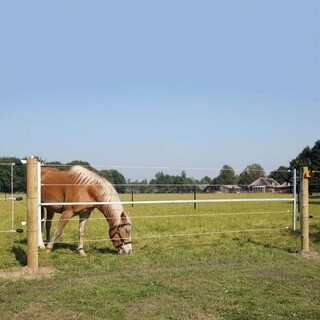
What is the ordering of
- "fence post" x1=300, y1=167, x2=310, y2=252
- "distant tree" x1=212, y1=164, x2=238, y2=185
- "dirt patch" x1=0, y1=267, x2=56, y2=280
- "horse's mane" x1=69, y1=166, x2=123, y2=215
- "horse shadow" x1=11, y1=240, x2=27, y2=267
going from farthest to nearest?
"distant tree" x1=212, y1=164, x2=238, y2=185 < "fence post" x1=300, y1=167, x2=310, y2=252 < "horse's mane" x1=69, y1=166, x2=123, y2=215 < "horse shadow" x1=11, y1=240, x2=27, y2=267 < "dirt patch" x1=0, y1=267, x2=56, y2=280

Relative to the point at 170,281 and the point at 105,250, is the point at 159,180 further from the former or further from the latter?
the point at 170,281

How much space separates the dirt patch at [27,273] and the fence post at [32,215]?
0.08 m

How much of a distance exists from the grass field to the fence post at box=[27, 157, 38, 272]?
28cm

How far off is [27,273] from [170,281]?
2067mm

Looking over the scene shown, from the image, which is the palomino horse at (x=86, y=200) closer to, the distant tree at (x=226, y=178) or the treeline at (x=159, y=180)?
the treeline at (x=159, y=180)

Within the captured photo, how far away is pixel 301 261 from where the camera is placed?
7160 mm

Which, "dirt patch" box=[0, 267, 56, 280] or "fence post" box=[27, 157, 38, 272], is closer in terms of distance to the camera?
"dirt patch" box=[0, 267, 56, 280]

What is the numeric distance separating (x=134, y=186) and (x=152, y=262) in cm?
190

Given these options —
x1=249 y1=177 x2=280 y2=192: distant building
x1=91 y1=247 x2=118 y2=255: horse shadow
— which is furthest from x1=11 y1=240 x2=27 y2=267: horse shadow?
x1=249 y1=177 x2=280 y2=192: distant building

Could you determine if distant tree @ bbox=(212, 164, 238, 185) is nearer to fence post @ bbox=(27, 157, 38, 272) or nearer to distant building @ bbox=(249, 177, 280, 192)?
distant building @ bbox=(249, 177, 280, 192)

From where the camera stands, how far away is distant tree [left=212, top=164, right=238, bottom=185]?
8.86 metres

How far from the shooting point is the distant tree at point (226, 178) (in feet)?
29.1

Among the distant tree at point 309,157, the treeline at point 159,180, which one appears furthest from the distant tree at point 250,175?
the distant tree at point 309,157

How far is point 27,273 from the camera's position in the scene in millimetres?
6051
